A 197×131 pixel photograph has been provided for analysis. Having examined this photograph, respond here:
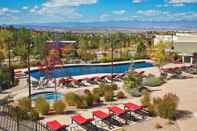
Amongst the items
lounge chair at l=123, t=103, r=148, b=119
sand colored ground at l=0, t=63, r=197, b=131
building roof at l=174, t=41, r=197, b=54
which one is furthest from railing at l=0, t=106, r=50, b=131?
building roof at l=174, t=41, r=197, b=54

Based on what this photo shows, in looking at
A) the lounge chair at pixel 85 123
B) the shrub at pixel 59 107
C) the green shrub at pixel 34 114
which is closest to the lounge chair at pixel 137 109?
the lounge chair at pixel 85 123

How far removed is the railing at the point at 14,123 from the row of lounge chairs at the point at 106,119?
1035mm

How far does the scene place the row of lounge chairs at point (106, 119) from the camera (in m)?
15.6

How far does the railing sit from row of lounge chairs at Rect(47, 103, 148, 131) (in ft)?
3.40

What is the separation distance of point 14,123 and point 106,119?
16.4ft

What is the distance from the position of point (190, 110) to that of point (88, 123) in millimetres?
6433

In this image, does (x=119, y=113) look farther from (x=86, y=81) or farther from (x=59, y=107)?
(x=86, y=81)

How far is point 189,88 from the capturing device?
2631 centimetres

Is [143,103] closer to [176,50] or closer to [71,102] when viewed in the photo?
[71,102]

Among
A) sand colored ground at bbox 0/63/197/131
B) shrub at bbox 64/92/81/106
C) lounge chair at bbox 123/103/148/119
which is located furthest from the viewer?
shrub at bbox 64/92/81/106

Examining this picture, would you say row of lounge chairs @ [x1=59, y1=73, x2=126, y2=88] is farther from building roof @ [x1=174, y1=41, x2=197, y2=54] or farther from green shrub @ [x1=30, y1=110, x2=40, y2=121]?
building roof @ [x1=174, y1=41, x2=197, y2=54]

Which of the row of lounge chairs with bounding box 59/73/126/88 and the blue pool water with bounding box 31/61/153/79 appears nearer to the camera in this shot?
the row of lounge chairs with bounding box 59/73/126/88

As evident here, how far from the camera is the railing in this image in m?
13.1

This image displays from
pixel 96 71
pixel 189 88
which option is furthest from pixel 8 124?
pixel 96 71
